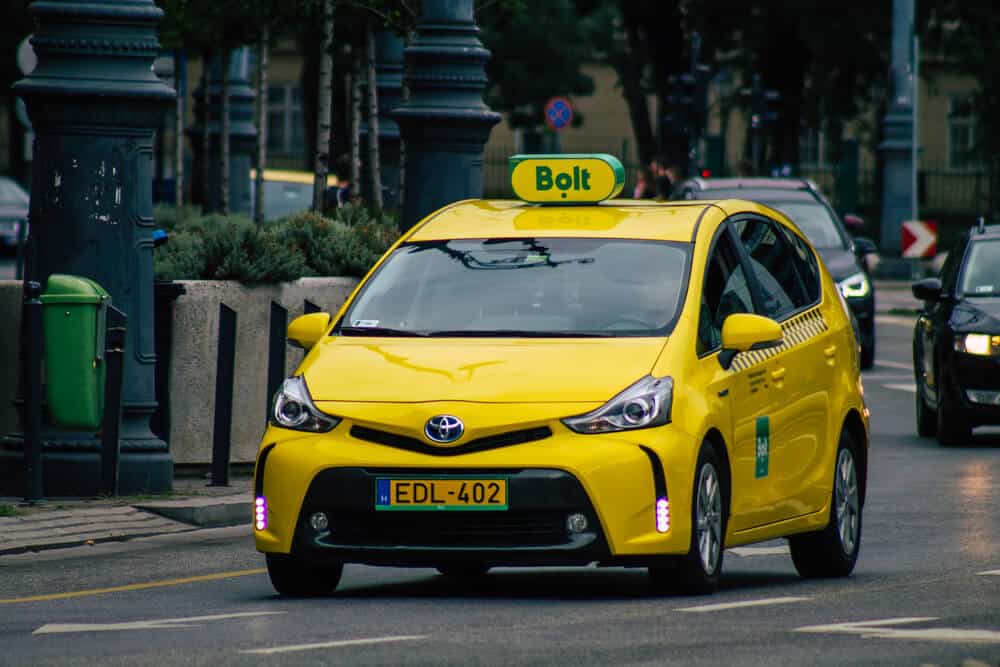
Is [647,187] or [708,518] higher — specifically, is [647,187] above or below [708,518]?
above

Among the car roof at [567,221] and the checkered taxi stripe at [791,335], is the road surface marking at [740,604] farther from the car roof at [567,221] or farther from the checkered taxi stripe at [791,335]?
the car roof at [567,221]

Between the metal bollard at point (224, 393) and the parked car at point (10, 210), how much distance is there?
38.0 meters

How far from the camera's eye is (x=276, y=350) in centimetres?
1511

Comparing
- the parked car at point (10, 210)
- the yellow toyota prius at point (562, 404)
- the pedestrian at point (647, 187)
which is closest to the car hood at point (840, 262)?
the pedestrian at point (647, 187)

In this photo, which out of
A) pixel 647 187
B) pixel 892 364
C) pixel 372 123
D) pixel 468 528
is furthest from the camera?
pixel 647 187

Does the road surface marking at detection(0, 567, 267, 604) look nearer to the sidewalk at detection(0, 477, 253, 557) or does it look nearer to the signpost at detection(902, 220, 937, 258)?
the sidewalk at detection(0, 477, 253, 557)

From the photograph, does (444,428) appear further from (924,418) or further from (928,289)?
(924,418)

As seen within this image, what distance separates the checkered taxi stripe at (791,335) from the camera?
1043 cm

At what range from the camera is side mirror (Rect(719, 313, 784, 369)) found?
10133mm

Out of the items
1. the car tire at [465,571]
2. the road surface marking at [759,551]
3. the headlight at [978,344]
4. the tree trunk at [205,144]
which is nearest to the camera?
the car tire at [465,571]

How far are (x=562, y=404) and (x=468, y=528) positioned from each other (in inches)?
21.5

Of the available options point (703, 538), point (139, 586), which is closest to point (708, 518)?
point (703, 538)

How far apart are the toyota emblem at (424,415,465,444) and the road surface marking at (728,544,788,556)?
312 centimetres

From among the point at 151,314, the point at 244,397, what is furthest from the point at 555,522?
the point at 244,397
